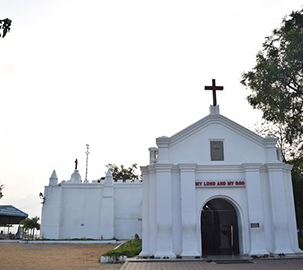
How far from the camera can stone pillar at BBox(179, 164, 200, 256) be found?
49.2ft

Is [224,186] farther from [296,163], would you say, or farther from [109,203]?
[109,203]

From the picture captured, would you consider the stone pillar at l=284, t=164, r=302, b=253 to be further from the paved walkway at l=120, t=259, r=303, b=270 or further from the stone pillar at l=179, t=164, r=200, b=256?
the stone pillar at l=179, t=164, r=200, b=256

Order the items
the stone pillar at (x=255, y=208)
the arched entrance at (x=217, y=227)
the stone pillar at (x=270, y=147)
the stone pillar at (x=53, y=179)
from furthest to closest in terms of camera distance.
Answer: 1. the stone pillar at (x=53, y=179)
2. the arched entrance at (x=217, y=227)
3. the stone pillar at (x=270, y=147)
4. the stone pillar at (x=255, y=208)

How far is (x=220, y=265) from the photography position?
1282 cm

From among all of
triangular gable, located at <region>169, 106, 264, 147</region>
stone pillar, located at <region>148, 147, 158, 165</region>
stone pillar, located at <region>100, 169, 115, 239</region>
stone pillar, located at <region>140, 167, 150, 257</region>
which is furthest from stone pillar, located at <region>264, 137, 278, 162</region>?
stone pillar, located at <region>100, 169, 115, 239</region>

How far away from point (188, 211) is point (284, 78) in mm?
8334

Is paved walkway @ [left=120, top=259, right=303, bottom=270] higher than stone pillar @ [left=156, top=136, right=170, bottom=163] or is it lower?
lower

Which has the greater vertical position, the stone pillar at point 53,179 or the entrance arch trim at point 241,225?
the stone pillar at point 53,179

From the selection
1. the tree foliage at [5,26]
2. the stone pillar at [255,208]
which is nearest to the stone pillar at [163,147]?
the stone pillar at [255,208]

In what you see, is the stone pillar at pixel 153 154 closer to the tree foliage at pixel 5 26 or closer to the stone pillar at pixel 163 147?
the stone pillar at pixel 163 147

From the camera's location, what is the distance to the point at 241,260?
14.0 meters

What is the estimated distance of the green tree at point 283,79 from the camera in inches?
681

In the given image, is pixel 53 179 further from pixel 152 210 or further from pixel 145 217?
pixel 152 210

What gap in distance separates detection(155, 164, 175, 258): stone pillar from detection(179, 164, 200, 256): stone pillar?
0.55m
